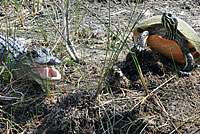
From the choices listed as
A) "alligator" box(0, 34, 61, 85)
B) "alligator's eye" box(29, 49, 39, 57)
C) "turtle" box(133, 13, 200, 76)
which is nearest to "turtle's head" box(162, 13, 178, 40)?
"turtle" box(133, 13, 200, 76)

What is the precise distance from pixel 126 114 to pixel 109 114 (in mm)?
144

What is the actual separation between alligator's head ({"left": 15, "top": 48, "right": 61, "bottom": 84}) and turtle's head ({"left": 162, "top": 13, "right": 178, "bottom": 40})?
112 cm

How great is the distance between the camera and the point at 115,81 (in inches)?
97.2

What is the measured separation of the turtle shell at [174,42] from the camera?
2.77 metres

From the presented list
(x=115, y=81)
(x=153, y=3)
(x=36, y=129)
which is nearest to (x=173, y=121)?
(x=115, y=81)

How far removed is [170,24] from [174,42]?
0.23 meters

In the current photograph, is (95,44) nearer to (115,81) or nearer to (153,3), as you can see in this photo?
(115,81)

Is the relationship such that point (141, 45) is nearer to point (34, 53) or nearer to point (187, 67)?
point (187, 67)

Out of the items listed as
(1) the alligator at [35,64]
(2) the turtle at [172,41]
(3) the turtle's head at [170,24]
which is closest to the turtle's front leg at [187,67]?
(2) the turtle at [172,41]

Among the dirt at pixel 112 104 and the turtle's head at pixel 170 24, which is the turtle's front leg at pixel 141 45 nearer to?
the dirt at pixel 112 104

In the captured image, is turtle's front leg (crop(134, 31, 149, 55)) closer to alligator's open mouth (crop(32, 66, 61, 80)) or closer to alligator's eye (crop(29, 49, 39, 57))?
alligator's open mouth (crop(32, 66, 61, 80))

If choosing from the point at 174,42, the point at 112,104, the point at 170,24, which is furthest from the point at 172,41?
the point at 112,104

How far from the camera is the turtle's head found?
266 centimetres

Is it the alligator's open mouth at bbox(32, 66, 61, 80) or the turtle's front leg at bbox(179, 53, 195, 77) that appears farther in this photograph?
the turtle's front leg at bbox(179, 53, 195, 77)
